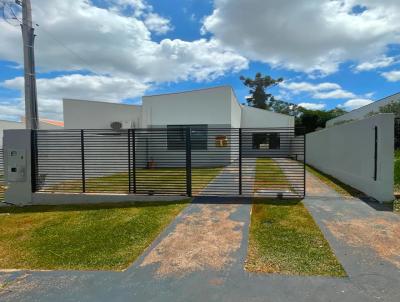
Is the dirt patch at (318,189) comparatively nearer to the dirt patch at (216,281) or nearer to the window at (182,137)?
the window at (182,137)

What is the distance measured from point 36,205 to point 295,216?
6.77 m

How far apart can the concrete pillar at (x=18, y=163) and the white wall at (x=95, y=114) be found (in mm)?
10733

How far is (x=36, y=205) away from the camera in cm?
848

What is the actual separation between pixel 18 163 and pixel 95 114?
434 inches

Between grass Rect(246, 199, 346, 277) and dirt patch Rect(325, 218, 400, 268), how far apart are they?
1.35 ft

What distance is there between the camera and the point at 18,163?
330 inches

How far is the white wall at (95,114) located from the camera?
1873cm

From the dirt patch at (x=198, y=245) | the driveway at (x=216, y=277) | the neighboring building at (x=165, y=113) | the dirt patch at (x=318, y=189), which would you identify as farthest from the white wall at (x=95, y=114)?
the driveway at (x=216, y=277)

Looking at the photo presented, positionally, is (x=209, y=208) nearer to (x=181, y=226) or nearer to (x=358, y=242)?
(x=181, y=226)

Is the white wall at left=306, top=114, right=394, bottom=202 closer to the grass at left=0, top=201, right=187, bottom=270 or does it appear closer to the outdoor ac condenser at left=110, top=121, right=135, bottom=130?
the grass at left=0, top=201, right=187, bottom=270

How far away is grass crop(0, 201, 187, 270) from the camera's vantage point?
14.7 ft

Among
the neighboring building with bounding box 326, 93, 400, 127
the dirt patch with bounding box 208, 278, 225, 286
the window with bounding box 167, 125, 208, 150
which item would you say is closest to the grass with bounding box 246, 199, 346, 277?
the dirt patch with bounding box 208, 278, 225, 286

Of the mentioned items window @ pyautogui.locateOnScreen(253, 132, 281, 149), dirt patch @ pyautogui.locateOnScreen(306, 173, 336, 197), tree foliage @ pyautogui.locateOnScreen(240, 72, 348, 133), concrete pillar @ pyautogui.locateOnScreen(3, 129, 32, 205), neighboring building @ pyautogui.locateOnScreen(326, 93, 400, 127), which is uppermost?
tree foliage @ pyautogui.locateOnScreen(240, 72, 348, 133)

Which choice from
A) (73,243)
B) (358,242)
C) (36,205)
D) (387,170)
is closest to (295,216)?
(358,242)
